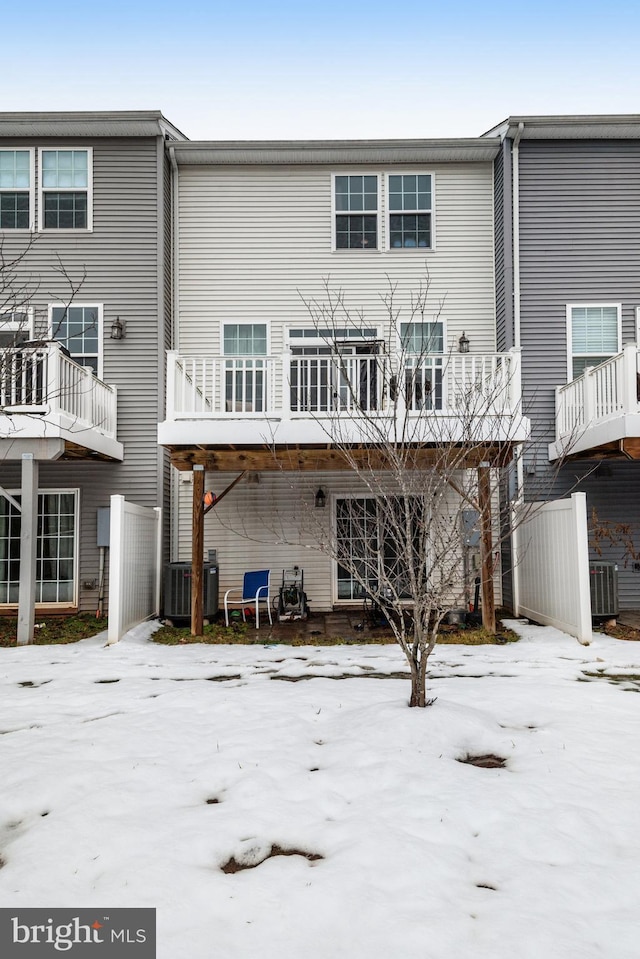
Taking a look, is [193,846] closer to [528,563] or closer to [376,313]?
[528,563]

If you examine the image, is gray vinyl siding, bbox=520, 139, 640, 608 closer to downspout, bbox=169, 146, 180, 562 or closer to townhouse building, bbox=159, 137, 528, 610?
townhouse building, bbox=159, 137, 528, 610

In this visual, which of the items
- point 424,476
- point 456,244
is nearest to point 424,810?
point 424,476

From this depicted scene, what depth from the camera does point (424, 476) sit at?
18.9 ft

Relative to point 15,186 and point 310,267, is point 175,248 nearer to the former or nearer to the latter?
point 310,267

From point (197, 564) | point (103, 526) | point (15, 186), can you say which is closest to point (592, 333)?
point (197, 564)

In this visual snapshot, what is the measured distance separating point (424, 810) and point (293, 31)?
72.2 feet

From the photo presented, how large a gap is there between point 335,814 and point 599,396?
744cm

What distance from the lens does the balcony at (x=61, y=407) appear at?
311 inches

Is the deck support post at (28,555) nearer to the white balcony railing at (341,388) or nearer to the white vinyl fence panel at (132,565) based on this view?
the white vinyl fence panel at (132,565)

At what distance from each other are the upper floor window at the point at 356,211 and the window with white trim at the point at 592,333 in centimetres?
354

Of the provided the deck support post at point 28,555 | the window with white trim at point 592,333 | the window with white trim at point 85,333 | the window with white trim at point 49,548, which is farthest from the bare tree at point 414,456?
the window with white trim at point 49,548

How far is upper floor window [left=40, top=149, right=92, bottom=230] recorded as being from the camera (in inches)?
412

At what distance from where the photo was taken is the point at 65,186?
10.5 m

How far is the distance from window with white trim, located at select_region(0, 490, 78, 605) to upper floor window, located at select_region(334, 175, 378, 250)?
6.21 m
